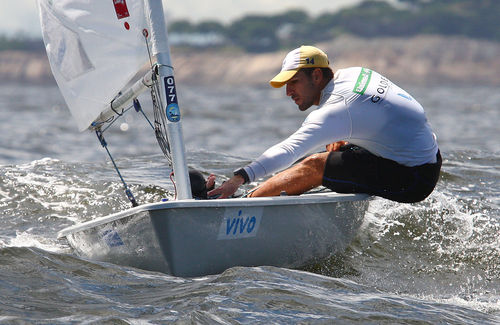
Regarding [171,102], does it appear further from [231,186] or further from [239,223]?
[239,223]

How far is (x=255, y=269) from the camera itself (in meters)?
4.00

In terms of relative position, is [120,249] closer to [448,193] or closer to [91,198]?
[91,198]

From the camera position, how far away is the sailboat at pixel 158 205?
3859 millimetres

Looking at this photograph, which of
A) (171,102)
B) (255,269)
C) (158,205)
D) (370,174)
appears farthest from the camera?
(370,174)

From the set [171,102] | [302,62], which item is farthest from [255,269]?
[302,62]

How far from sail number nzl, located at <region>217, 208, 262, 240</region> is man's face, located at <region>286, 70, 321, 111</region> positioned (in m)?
0.90

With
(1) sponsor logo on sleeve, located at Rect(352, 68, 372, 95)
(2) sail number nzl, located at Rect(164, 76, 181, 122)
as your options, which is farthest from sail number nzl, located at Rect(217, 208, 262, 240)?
(1) sponsor logo on sleeve, located at Rect(352, 68, 372, 95)

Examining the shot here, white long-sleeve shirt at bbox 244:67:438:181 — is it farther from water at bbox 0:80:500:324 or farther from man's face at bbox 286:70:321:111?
water at bbox 0:80:500:324

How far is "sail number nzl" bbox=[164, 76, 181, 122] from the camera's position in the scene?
13.5 feet

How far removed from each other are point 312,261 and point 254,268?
0.64 m

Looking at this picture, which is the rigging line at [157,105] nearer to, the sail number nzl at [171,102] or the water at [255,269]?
the sail number nzl at [171,102]

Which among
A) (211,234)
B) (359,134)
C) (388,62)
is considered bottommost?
(388,62)

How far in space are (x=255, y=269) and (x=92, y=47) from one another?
5.49 feet

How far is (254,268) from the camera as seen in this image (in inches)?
158
